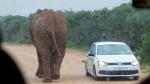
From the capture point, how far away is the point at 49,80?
18125 millimetres

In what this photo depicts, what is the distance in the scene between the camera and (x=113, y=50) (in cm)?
1898

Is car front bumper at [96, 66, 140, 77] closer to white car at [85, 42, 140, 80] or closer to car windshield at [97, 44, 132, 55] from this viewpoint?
white car at [85, 42, 140, 80]

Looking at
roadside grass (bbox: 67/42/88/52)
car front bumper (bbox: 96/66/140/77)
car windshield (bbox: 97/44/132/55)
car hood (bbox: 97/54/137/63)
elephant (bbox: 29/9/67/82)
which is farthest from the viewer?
roadside grass (bbox: 67/42/88/52)

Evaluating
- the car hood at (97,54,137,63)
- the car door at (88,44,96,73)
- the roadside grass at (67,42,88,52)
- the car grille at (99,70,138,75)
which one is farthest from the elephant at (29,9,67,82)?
the roadside grass at (67,42,88,52)

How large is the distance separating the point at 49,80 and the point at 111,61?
192 cm

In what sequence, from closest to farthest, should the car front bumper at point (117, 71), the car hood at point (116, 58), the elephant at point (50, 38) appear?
1. the car front bumper at point (117, 71)
2. the car hood at point (116, 58)
3. the elephant at point (50, 38)

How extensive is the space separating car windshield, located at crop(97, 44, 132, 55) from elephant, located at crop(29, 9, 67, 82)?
1209mm

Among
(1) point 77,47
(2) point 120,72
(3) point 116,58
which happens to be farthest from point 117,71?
(1) point 77,47

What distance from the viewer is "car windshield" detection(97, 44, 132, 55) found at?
1886 cm

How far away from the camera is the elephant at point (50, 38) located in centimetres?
1900

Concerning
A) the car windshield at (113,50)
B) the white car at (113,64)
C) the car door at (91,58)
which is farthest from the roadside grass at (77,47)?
the white car at (113,64)

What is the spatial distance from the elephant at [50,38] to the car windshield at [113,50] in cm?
121

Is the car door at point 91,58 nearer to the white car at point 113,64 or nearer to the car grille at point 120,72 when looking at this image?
the white car at point 113,64

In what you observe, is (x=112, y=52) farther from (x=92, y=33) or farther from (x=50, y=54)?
(x=92, y=33)
